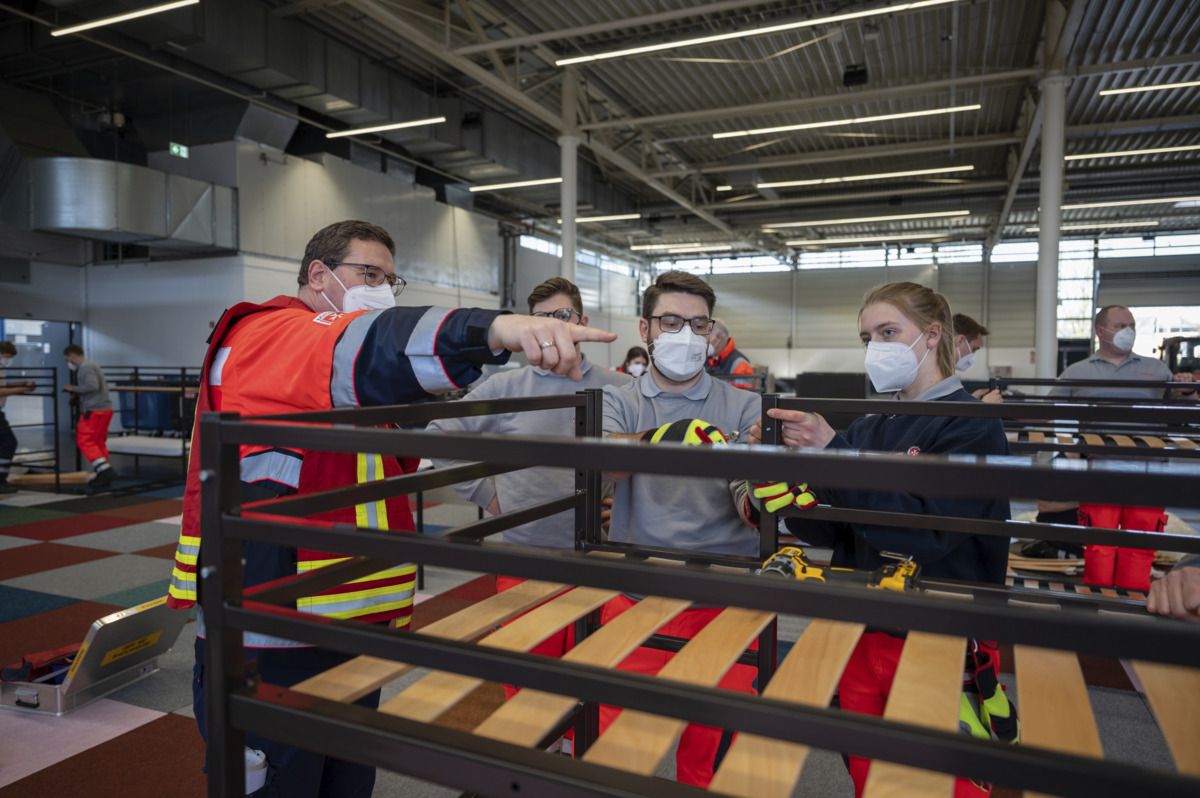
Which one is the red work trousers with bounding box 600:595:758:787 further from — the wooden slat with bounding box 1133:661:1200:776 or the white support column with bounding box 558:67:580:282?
the white support column with bounding box 558:67:580:282

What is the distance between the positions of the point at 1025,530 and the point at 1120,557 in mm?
3090

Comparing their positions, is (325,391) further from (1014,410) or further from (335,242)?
(1014,410)

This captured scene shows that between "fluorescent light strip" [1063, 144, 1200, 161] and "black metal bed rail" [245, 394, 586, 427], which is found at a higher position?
"fluorescent light strip" [1063, 144, 1200, 161]

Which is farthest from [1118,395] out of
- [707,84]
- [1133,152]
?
[1133,152]

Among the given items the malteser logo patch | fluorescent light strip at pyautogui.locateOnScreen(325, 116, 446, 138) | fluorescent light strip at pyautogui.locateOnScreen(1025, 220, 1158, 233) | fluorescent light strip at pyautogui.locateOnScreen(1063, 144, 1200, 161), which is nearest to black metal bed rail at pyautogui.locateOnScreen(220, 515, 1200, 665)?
the malteser logo patch

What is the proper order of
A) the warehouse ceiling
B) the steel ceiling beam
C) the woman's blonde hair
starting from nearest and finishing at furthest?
the woman's blonde hair < the steel ceiling beam < the warehouse ceiling

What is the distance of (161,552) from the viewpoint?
5352mm

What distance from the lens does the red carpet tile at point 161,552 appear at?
5.25 m

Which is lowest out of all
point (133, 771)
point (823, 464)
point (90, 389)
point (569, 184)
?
point (133, 771)

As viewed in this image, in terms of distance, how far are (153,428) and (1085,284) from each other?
70.9 feet

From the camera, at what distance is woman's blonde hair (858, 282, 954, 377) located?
80.4 inches

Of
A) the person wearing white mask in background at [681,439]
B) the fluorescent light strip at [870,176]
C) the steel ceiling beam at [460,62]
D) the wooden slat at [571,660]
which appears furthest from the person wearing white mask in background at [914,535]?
the fluorescent light strip at [870,176]

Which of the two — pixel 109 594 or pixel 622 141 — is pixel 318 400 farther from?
pixel 622 141

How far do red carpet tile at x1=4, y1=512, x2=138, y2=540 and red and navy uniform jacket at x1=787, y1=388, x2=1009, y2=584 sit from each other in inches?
248
